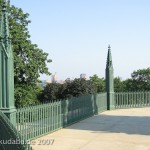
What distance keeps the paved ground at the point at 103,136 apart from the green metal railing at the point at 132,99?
262 inches

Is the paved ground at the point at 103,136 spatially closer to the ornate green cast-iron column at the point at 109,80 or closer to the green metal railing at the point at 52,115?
the green metal railing at the point at 52,115

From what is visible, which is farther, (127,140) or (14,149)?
(127,140)

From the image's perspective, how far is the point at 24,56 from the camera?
20359 mm

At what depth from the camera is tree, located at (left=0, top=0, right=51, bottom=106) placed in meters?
19.6

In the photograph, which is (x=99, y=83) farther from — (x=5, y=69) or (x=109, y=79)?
(x=5, y=69)

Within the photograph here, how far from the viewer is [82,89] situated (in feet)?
96.2

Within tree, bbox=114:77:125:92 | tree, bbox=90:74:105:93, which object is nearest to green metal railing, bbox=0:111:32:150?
tree, bbox=114:77:125:92

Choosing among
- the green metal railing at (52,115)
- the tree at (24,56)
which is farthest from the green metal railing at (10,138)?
the tree at (24,56)

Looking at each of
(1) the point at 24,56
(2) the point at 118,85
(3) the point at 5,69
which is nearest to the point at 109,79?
(1) the point at 24,56

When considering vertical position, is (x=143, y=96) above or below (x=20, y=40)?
below

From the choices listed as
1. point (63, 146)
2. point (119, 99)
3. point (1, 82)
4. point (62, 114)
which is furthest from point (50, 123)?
point (119, 99)

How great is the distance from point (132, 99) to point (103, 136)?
12.7m

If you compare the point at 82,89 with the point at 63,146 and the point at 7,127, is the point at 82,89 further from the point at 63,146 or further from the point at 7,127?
the point at 7,127

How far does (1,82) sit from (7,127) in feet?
10.2
